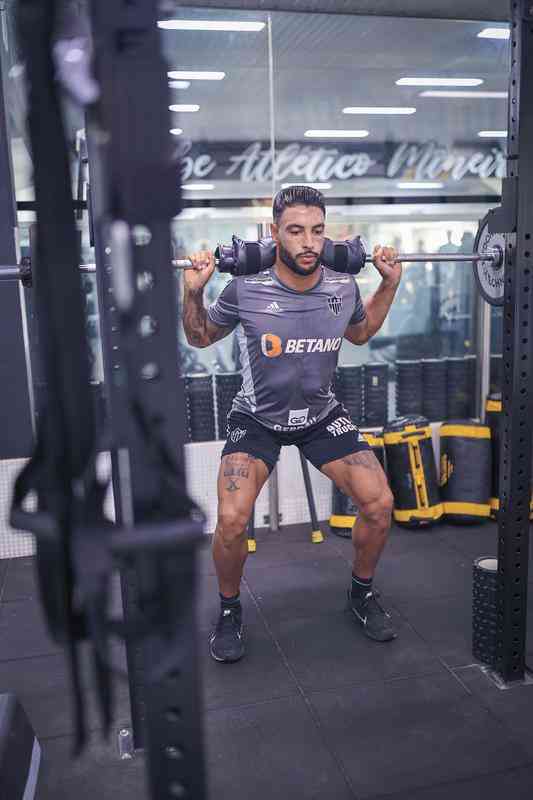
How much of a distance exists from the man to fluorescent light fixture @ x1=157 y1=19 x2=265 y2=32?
201cm

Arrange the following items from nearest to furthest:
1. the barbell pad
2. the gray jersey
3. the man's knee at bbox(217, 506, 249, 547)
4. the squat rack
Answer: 1. the squat rack
2. the barbell pad
3. the man's knee at bbox(217, 506, 249, 547)
4. the gray jersey

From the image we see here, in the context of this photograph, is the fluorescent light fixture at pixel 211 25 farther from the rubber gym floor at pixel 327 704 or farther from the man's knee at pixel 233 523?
the rubber gym floor at pixel 327 704

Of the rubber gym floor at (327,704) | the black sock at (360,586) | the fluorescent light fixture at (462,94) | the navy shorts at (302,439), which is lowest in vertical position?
the rubber gym floor at (327,704)

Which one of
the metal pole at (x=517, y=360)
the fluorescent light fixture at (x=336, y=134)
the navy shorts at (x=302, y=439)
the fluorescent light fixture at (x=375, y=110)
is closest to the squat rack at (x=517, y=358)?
the metal pole at (x=517, y=360)

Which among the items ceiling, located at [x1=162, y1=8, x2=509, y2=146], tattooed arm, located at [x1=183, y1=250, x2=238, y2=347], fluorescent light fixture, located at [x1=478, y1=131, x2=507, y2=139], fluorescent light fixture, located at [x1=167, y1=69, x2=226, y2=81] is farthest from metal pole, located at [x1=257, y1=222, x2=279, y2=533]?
fluorescent light fixture, located at [x1=478, y1=131, x2=507, y2=139]

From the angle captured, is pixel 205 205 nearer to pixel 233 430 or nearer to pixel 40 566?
pixel 233 430

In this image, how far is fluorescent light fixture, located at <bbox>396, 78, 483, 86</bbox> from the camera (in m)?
5.02

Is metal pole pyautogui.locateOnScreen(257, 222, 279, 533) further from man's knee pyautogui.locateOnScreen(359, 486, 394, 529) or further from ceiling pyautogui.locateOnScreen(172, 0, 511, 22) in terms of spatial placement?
man's knee pyautogui.locateOnScreen(359, 486, 394, 529)

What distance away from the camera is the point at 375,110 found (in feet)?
16.4

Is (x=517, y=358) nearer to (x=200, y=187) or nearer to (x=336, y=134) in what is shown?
(x=200, y=187)

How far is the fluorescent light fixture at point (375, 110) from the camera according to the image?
16.2ft

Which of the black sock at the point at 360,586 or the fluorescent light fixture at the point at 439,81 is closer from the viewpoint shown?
the black sock at the point at 360,586

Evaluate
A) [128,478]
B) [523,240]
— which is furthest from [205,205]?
[128,478]

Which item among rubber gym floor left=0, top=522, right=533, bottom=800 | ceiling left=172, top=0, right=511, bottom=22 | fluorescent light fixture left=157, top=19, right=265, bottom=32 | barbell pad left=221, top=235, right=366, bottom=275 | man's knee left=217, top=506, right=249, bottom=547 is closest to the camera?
rubber gym floor left=0, top=522, right=533, bottom=800
